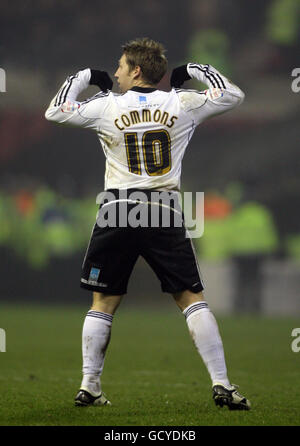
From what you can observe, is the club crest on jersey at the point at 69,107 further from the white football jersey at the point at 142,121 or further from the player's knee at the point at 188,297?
the player's knee at the point at 188,297

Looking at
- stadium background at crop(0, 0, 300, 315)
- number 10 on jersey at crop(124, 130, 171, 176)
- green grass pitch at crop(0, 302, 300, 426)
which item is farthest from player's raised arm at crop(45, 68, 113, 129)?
stadium background at crop(0, 0, 300, 315)

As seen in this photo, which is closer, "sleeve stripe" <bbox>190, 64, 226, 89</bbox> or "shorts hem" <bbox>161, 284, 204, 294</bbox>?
"shorts hem" <bbox>161, 284, 204, 294</bbox>

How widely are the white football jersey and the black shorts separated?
194mm

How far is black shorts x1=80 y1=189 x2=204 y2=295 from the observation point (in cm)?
428

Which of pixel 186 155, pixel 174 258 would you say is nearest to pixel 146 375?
pixel 174 258

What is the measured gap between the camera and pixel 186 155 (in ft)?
56.5

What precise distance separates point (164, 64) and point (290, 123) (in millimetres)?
13491

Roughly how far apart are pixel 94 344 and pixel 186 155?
13.0 meters

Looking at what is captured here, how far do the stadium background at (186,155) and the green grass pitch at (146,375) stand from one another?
3824 millimetres

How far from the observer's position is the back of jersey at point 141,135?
173 inches

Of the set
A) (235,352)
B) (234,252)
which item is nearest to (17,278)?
(234,252)

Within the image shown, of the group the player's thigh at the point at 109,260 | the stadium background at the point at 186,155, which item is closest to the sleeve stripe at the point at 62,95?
the player's thigh at the point at 109,260

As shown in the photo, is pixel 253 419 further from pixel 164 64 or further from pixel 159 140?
pixel 164 64

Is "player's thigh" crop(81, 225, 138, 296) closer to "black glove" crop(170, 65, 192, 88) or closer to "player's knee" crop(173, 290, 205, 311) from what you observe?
"player's knee" crop(173, 290, 205, 311)
